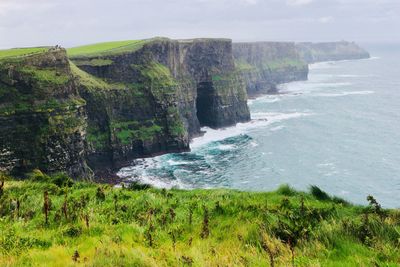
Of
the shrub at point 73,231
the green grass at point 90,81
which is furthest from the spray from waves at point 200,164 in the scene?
the shrub at point 73,231

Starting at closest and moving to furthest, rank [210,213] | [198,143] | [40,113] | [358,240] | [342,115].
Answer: [358,240] < [210,213] < [40,113] < [198,143] < [342,115]

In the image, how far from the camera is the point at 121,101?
82.6 metres

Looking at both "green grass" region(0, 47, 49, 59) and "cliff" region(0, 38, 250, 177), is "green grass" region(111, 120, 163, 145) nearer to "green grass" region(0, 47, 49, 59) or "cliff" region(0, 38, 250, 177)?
"cliff" region(0, 38, 250, 177)

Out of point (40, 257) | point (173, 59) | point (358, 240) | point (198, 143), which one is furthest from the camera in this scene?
point (173, 59)

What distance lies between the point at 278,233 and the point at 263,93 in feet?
569

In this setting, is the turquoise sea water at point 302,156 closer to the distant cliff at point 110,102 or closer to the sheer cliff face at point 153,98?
the sheer cliff face at point 153,98

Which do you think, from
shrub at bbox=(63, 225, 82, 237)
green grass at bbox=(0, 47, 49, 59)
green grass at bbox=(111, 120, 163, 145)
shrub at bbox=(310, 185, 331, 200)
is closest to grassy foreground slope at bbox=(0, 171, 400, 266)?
shrub at bbox=(63, 225, 82, 237)

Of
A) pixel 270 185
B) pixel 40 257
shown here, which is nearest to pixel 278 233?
pixel 40 257

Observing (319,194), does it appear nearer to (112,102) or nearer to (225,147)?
(112,102)

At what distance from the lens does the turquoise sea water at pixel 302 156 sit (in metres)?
64.2

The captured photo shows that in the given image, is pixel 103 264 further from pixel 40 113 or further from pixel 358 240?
pixel 40 113

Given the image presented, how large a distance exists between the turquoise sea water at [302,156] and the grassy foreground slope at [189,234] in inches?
1319

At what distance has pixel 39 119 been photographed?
192ft

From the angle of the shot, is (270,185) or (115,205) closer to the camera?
(115,205)
